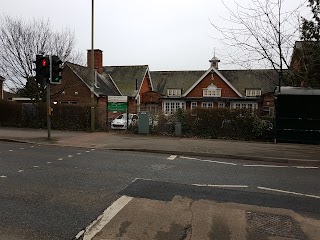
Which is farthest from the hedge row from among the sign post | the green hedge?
the green hedge

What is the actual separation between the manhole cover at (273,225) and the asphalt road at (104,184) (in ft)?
2.32

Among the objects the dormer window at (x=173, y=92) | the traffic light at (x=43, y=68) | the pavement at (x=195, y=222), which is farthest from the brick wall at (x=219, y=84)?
the pavement at (x=195, y=222)

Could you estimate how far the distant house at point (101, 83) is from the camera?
105 ft

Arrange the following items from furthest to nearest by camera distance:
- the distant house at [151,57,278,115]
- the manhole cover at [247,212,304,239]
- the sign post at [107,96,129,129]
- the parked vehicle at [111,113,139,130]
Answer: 1. the distant house at [151,57,278,115]
2. the parked vehicle at [111,113,139,130]
3. the sign post at [107,96,129,129]
4. the manhole cover at [247,212,304,239]

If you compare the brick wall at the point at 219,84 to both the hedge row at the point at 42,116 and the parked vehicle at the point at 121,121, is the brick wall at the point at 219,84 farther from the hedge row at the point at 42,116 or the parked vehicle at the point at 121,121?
the hedge row at the point at 42,116

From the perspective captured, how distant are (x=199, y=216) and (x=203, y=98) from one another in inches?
1448

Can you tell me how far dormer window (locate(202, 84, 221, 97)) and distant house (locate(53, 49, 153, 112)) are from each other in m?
8.47

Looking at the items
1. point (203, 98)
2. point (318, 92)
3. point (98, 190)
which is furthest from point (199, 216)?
point (203, 98)

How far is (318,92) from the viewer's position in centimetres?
1429

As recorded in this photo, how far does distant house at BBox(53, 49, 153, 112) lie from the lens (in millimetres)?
32019

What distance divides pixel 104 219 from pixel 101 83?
33.1 metres

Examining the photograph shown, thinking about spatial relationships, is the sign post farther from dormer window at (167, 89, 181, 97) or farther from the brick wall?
dormer window at (167, 89, 181, 97)

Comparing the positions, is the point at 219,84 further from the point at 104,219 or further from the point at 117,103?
the point at 104,219

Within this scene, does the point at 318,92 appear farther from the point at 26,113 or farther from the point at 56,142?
the point at 26,113
